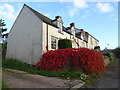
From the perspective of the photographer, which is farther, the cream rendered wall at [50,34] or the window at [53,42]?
the window at [53,42]

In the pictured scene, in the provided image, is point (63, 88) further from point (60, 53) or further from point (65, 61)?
point (60, 53)

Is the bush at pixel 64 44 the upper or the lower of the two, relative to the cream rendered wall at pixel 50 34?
lower

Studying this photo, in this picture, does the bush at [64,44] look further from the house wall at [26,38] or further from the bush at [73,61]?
the bush at [73,61]

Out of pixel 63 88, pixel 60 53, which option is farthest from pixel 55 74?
pixel 63 88

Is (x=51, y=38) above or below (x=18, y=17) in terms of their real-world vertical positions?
below

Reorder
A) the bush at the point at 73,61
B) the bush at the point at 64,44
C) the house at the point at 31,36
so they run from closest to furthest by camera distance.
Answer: the bush at the point at 73,61, the house at the point at 31,36, the bush at the point at 64,44

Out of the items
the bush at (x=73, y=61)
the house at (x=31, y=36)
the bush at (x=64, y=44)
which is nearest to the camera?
the bush at (x=73, y=61)

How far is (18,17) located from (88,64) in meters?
12.2

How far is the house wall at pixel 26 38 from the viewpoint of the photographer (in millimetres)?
16922

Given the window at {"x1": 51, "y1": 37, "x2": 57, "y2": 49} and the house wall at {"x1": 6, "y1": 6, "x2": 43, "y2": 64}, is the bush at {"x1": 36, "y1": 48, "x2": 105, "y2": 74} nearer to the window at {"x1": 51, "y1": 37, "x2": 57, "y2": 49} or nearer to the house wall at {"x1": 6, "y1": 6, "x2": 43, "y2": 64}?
the house wall at {"x1": 6, "y1": 6, "x2": 43, "y2": 64}

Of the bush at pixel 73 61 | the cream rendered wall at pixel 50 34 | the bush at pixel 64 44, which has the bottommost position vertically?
the bush at pixel 73 61

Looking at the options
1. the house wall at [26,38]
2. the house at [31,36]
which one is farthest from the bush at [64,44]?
the house wall at [26,38]

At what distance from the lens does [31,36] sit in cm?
1762

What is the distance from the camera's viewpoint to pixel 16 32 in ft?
63.6
